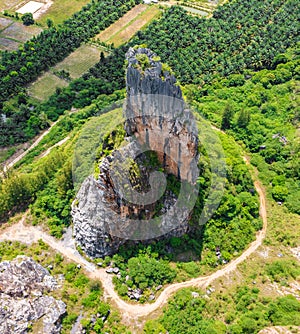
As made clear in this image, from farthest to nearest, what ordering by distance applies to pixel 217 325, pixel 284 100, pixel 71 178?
pixel 284 100 → pixel 71 178 → pixel 217 325

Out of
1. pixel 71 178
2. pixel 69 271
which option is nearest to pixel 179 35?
pixel 71 178

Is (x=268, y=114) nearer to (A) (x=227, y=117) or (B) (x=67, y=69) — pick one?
(A) (x=227, y=117)

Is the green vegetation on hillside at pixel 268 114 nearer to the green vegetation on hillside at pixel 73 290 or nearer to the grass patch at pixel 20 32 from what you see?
the green vegetation on hillside at pixel 73 290

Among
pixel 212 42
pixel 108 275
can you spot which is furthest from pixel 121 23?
pixel 108 275

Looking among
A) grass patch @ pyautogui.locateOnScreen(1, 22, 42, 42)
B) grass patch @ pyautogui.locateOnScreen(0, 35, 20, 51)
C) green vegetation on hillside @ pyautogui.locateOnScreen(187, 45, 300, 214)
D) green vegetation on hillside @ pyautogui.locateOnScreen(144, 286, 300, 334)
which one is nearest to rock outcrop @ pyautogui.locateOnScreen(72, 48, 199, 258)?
green vegetation on hillside @ pyautogui.locateOnScreen(144, 286, 300, 334)

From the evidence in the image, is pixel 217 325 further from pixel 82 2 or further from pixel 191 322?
pixel 82 2

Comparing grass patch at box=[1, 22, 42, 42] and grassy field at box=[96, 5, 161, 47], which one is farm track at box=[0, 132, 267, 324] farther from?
grass patch at box=[1, 22, 42, 42]
